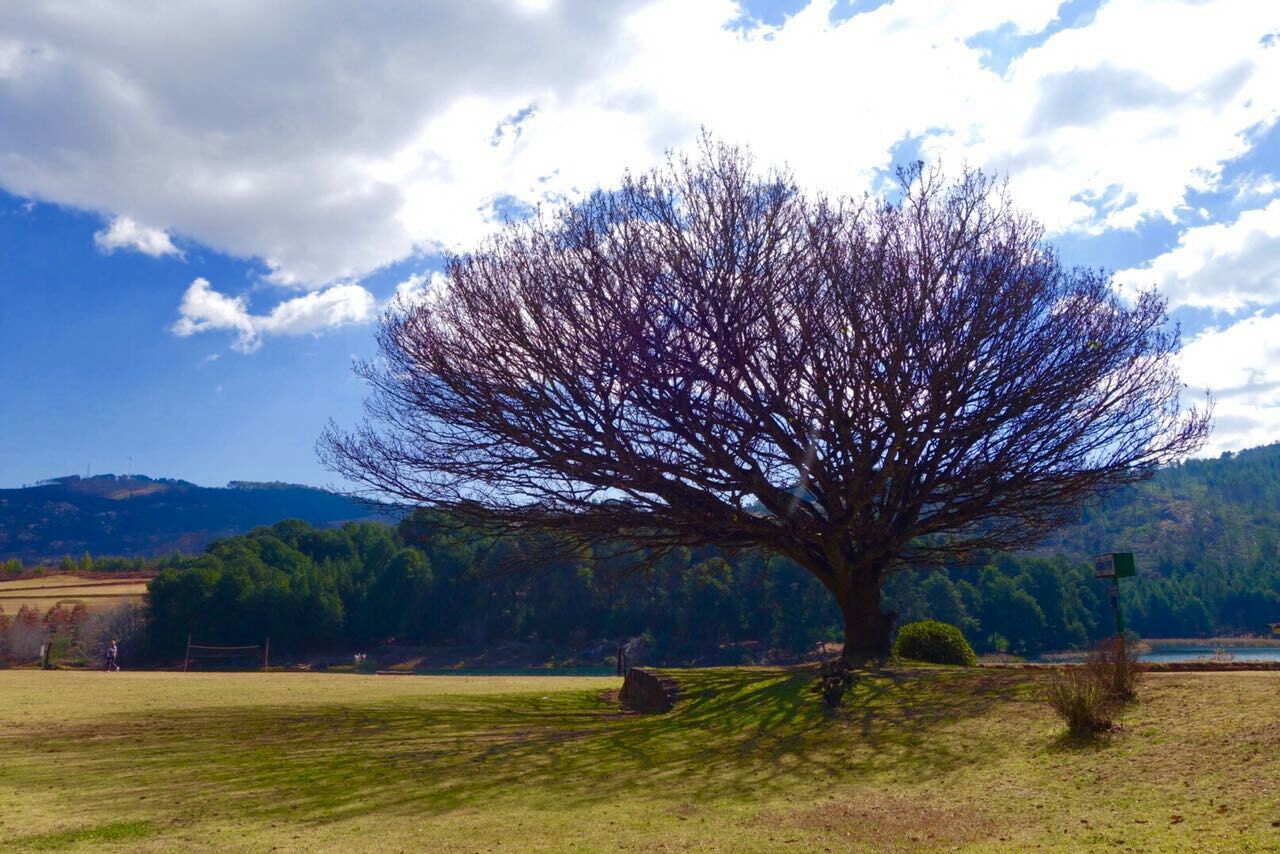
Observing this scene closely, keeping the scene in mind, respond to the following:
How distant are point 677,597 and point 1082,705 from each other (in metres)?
60.6

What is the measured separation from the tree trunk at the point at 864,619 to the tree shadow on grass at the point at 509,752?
1602 millimetres

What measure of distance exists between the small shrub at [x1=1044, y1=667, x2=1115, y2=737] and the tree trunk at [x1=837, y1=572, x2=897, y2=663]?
7.60 m

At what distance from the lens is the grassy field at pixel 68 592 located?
82.4 metres

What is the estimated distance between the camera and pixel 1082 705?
8.65 m

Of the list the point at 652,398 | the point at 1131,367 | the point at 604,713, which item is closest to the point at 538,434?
the point at 652,398

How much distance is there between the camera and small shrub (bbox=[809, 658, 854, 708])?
12.7 metres

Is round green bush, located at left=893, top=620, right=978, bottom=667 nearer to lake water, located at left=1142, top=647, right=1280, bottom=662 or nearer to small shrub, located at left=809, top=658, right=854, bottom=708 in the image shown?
lake water, located at left=1142, top=647, right=1280, bottom=662

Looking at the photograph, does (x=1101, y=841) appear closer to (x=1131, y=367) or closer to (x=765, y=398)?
(x=765, y=398)

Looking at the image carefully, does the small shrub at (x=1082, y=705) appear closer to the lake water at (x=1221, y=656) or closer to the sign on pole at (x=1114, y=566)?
the sign on pole at (x=1114, y=566)

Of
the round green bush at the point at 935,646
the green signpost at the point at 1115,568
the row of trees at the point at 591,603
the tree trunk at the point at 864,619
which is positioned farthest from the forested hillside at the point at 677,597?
the green signpost at the point at 1115,568

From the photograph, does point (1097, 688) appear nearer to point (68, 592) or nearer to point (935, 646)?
point (935, 646)

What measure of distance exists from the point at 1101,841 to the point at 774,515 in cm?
1118

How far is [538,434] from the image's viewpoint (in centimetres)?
1558

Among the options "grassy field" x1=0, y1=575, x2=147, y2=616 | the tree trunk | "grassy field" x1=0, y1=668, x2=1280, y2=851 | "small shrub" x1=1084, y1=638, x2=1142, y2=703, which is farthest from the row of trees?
"small shrub" x1=1084, y1=638, x2=1142, y2=703
